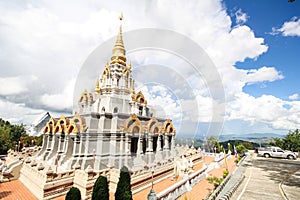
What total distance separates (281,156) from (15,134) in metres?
55.2

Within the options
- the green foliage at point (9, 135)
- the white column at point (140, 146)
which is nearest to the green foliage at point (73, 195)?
the white column at point (140, 146)

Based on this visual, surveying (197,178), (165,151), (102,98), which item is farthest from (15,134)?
(197,178)

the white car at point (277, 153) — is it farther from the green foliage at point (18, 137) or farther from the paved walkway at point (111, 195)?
the green foliage at point (18, 137)

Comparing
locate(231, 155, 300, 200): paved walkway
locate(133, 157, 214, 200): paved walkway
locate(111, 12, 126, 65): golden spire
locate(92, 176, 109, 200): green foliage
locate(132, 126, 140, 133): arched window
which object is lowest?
locate(133, 157, 214, 200): paved walkway

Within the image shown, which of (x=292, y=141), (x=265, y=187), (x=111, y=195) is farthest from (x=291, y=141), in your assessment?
(x=111, y=195)

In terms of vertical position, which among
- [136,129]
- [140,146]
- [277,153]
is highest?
[136,129]

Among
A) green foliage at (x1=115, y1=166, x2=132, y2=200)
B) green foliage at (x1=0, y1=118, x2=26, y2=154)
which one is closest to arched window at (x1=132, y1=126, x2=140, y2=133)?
green foliage at (x1=115, y1=166, x2=132, y2=200)

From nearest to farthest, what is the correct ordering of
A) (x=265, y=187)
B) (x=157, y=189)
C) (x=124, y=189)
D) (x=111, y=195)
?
(x=124, y=189) → (x=265, y=187) → (x=111, y=195) → (x=157, y=189)

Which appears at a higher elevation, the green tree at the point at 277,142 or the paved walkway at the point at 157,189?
the green tree at the point at 277,142

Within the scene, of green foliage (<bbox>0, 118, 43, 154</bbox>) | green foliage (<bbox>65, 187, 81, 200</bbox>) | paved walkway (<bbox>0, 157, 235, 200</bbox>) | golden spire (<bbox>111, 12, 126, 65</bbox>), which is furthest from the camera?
green foliage (<bbox>0, 118, 43, 154</bbox>)

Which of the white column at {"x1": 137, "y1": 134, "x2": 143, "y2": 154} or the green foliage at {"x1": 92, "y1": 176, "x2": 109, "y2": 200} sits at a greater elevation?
the white column at {"x1": 137, "y1": 134, "x2": 143, "y2": 154}

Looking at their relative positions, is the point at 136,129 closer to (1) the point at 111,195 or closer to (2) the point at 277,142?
(1) the point at 111,195

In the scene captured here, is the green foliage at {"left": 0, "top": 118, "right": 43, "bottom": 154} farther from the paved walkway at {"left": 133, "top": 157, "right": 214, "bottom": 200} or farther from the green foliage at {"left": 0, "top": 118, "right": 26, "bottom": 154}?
the paved walkway at {"left": 133, "top": 157, "right": 214, "bottom": 200}

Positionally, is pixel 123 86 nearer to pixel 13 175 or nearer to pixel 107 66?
pixel 107 66
